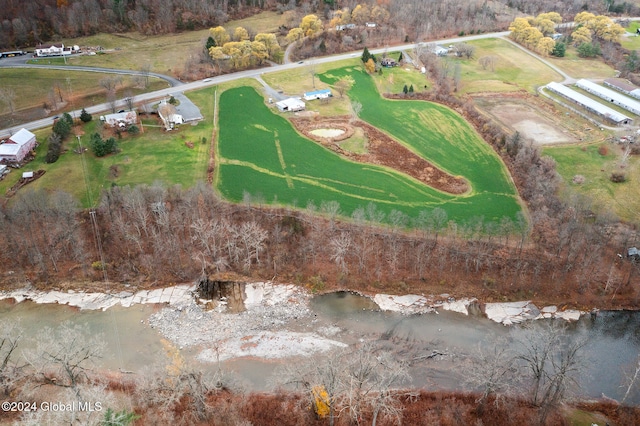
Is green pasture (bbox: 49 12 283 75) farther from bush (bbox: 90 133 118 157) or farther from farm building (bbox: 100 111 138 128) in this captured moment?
bush (bbox: 90 133 118 157)

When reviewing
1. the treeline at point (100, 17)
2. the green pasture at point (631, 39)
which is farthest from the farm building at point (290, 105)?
the green pasture at point (631, 39)

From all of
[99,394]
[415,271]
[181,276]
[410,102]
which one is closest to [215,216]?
[181,276]

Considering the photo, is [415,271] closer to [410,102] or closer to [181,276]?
[181,276]

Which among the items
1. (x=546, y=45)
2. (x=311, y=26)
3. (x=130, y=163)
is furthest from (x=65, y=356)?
(x=546, y=45)

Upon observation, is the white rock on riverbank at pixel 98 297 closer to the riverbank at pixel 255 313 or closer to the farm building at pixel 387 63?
the riverbank at pixel 255 313

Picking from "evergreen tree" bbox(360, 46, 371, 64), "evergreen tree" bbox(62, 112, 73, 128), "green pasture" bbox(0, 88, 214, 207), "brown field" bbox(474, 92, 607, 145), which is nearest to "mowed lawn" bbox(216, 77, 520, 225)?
"green pasture" bbox(0, 88, 214, 207)
